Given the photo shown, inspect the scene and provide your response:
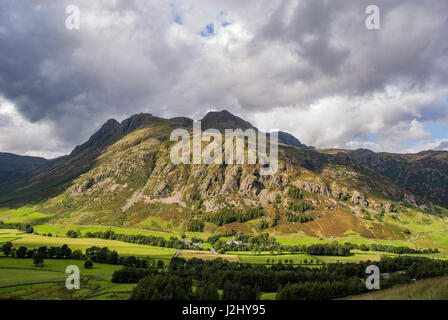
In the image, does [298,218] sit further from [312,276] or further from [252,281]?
[252,281]

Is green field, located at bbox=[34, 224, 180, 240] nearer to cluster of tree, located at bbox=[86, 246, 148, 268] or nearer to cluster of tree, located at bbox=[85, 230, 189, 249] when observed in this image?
cluster of tree, located at bbox=[85, 230, 189, 249]

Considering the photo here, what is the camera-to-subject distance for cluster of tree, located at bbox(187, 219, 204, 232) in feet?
593

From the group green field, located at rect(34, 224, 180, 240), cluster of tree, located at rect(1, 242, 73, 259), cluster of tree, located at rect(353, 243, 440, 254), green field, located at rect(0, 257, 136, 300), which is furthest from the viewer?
green field, located at rect(34, 224, 180, 240)

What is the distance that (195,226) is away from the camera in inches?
7185

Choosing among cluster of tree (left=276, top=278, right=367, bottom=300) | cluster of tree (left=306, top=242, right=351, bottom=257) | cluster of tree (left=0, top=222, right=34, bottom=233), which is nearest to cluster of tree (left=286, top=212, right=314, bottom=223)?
cluster of tree (left=306, top=242, right=351, bottom=257)

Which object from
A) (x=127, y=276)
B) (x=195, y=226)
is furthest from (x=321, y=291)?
(x=195, y=226)

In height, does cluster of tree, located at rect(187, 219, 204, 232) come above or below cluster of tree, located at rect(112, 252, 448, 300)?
below

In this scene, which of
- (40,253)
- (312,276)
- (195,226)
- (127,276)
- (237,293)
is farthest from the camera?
(195,226)

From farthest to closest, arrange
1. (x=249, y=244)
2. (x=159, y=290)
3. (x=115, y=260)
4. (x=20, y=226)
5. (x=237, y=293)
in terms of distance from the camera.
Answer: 1. (x=20, y=226)
2. (x=249, y=244)
3. (x=115, y=260)
4. (x=237, y=293)
5. (x=159, y=290)
